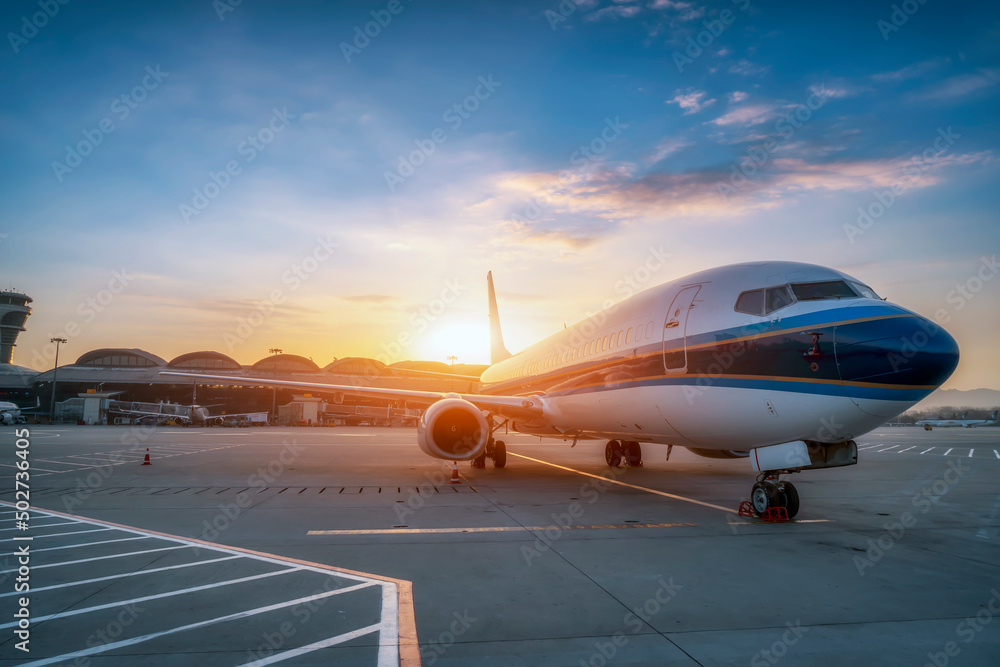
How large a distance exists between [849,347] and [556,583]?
4.83m

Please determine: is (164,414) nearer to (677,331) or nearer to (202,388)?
(202,388)

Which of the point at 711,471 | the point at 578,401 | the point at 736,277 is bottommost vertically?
the point at 711,471

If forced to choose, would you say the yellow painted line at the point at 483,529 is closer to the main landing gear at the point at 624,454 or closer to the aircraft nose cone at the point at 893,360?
the aircraft nose cone at the point at 893,360

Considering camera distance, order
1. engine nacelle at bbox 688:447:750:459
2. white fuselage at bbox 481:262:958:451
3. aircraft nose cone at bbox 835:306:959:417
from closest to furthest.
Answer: aircraft nose cone at bbox 835:306:959:417 < white fuselage at bbox 481:262:958:451 < engine nacelle at bbox 688:447:750:459

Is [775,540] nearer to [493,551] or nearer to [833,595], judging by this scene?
[833,595]

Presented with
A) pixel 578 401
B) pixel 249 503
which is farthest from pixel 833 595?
pixel 249 503

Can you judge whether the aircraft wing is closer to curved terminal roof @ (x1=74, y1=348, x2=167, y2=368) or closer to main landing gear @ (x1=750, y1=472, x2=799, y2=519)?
main landing gear @ (x1=750, y1=472, x2=799, y2=519)

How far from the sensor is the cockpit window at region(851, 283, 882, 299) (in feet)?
27.1

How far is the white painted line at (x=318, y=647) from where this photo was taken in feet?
12.9

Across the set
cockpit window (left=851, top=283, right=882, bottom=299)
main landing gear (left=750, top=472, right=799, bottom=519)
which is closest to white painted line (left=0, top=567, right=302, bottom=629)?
main landing gear (left=750, top=472, right=799, bottom=519)

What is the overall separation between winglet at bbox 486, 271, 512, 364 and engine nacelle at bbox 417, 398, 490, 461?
629 inches

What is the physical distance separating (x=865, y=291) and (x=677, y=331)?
2782 millimetres

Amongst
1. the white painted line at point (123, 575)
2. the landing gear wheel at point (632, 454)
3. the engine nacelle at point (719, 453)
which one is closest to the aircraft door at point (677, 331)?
the engine nacelle at point (719, 453)

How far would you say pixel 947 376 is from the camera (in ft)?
23.8
